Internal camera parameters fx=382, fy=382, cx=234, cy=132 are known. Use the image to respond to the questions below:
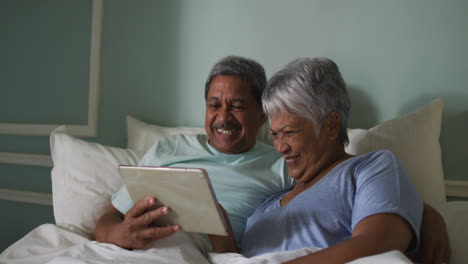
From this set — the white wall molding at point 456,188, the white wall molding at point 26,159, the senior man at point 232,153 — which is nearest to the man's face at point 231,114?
the senior man at point 232,153

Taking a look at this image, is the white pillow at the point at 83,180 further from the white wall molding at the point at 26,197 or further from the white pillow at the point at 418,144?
the white pillow at the point at 418,144

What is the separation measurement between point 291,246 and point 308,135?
0.91ft

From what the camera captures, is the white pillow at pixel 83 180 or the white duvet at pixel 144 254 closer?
the white duvet at pixel 144 254

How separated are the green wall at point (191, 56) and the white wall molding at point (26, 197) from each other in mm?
39

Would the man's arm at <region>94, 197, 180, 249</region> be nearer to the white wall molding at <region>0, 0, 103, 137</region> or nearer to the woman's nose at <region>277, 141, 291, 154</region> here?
the woman's nose at <region>277, 141, 291, 154</region>

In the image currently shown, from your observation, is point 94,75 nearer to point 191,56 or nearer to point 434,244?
point 191,56

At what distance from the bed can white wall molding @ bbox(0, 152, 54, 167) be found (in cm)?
51

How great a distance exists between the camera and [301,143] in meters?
0.97

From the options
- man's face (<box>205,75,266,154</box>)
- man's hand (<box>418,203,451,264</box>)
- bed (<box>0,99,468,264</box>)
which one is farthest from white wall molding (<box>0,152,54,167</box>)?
man's hand (<box>418,203,451,264</box>)

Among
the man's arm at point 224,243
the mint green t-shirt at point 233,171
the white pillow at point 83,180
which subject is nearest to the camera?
the man's arm at point 224,243

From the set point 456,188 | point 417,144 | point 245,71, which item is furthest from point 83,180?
point 456,188

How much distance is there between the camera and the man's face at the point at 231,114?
1.28 m

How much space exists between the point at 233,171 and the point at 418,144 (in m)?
0.64

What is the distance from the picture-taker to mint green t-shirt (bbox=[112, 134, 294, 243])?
1.20 metres
